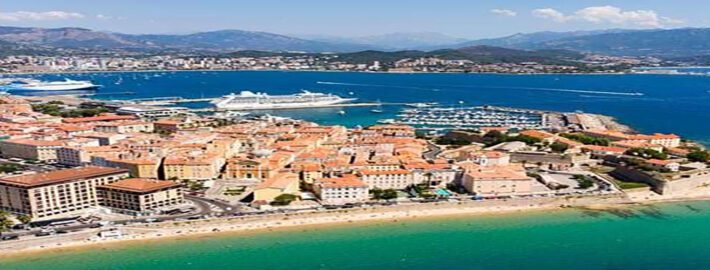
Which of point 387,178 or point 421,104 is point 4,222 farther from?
point 421,104

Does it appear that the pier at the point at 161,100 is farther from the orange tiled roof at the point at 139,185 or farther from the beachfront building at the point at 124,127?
the orange tiled roof at the point at 139,185

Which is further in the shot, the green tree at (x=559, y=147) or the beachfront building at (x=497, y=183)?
the green tree at (x=559, y=147)

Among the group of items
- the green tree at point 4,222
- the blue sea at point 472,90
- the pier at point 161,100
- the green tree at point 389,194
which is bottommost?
the blue sea at point 472,90

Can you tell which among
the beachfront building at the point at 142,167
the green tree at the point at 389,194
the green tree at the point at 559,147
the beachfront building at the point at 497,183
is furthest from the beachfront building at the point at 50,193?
the green tree at the point at 559,147

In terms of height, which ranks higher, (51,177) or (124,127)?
(51,177)

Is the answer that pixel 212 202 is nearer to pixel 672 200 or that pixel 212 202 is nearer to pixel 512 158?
pixel 512 158

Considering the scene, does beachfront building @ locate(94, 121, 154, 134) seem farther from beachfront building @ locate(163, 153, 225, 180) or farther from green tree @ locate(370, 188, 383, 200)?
green tree @ locate(370, 188, 383, 200)

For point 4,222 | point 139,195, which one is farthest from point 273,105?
point 4,222
